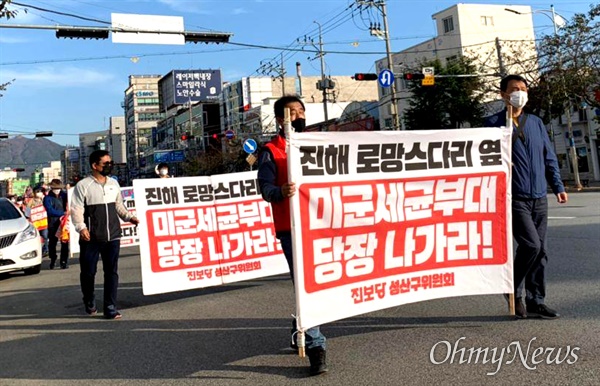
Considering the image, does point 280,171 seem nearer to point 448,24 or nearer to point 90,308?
point 90,308

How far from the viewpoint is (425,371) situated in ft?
12.1

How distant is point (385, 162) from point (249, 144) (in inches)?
1011

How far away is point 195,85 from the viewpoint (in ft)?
277

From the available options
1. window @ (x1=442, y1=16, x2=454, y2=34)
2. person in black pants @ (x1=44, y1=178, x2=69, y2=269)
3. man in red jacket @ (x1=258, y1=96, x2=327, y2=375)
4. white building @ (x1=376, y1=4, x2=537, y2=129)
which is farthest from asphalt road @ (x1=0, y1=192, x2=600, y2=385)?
window @ (x1=442, y1=16, x2=454, y2=34)

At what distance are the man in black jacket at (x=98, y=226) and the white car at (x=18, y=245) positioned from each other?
450 centimetres

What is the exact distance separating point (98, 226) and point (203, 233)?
4.77 ft

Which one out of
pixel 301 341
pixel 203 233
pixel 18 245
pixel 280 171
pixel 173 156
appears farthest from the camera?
pixel 173 156

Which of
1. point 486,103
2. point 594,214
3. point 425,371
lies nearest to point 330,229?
point 425,371

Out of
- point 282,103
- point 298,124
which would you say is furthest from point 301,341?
point 282,103

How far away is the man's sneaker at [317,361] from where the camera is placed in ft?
12.2

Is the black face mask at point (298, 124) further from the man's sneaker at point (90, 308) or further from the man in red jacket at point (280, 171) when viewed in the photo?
the man's sneaker at point (90, 308)

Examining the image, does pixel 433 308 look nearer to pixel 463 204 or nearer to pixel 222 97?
pixel 463 204

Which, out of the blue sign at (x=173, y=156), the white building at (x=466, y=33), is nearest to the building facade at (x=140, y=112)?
the blue sign at (x=173, y=156)

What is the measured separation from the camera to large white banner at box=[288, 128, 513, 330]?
3877mm
